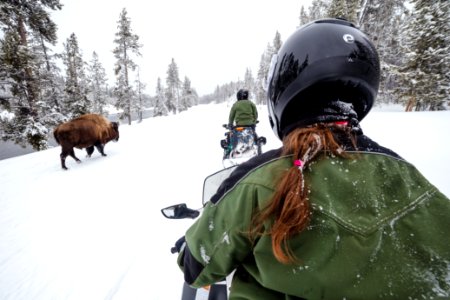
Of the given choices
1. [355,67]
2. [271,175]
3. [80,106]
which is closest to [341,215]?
[271,175]

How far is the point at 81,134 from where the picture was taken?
7816 millimetres

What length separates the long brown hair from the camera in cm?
81

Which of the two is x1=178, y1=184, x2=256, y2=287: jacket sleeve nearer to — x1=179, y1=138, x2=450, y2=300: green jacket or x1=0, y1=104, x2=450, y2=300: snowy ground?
x1=179, y1=138, x2=450, y2=300: green jacket

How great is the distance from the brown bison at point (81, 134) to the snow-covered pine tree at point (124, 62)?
20.7 metres

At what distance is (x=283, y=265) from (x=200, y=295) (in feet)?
Answer: 4.23

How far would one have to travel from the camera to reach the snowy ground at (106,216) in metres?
2.77

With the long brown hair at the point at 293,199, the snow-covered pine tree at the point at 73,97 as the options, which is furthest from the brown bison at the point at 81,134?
the snow-covered pine tree at the point at 73,97

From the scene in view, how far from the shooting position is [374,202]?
0.83 meters

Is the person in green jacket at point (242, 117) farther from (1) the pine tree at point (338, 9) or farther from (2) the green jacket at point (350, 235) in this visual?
(1) the pine tree at point (338, 9)

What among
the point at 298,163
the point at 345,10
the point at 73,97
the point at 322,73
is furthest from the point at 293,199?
the point at 73,97

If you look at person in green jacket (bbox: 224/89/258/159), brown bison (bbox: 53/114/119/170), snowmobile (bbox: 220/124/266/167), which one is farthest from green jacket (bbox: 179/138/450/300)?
brown bison (bbox: 53/114/119/170)

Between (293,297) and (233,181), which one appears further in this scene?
(233,181)

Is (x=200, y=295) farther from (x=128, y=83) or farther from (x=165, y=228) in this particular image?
(x=128, y=83)

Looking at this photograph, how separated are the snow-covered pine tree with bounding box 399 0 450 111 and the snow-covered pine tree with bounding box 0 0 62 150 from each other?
2368 cm
